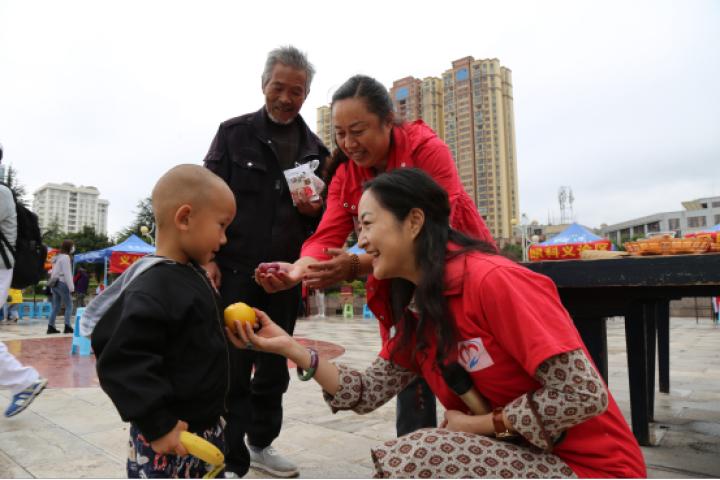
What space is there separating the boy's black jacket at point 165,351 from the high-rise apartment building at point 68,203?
289 feet

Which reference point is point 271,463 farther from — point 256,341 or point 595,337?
point 595,337

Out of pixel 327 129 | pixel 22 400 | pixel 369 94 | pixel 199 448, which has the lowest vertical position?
pixel 22 400

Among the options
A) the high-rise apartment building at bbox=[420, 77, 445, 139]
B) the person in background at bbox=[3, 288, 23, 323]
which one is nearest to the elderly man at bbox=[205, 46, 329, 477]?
the person in background at bbox=[3, 288, 23, 323]

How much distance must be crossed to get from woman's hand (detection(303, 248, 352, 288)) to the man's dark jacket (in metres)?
0.50

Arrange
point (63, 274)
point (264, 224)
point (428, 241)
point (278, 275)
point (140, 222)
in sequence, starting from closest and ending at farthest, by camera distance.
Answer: point (428, 241) < point (278, 275) < point (264, 224) < point (63, 274) < point (140, 222)

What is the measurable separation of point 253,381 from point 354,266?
911 mm

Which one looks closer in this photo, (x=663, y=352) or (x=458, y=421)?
(x=458, y=421)

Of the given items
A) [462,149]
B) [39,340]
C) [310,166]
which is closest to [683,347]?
[310,166]

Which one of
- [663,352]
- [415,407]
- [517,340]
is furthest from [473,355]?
[663,352]

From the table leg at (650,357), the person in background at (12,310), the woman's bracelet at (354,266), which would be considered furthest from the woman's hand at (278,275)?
the person in background at (12,310)

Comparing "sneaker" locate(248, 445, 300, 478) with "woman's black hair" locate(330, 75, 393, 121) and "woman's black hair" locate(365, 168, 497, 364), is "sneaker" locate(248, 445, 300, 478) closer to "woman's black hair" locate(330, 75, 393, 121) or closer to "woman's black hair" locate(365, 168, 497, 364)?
"woman's black hair" locate(365, 168, 497, 364)

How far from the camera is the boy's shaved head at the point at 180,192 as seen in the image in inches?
58.7

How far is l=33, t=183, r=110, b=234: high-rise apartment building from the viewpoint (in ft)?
268

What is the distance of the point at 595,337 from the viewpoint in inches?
97.8
